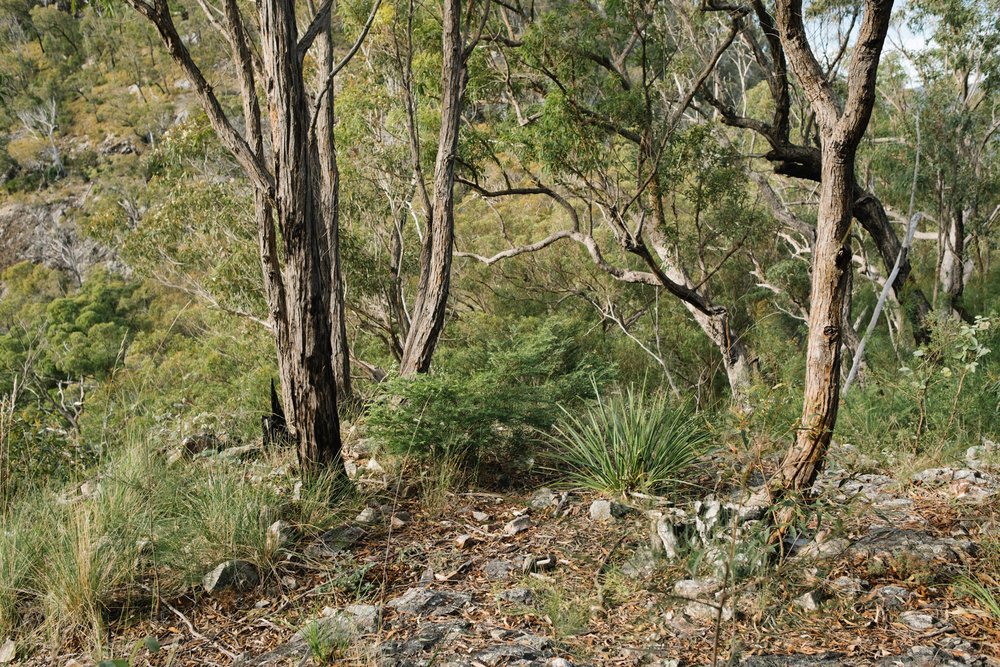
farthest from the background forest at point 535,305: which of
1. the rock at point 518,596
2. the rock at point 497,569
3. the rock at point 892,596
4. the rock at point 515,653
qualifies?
the rock at point 515,653

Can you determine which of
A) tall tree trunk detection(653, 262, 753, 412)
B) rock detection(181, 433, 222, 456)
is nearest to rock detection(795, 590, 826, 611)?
rock detection(181, 433, 222, 456)

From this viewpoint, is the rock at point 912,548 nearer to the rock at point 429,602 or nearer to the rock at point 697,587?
the rock at point 697,587

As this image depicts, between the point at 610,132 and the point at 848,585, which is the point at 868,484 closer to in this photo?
the point at 848,585

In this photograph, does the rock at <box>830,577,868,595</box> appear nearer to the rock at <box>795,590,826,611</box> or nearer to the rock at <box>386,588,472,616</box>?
the rock at <box>795,590,826,611</box>

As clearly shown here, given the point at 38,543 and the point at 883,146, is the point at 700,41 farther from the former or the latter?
the point at 38,543

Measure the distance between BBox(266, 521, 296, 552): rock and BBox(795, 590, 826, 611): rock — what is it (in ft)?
7.76

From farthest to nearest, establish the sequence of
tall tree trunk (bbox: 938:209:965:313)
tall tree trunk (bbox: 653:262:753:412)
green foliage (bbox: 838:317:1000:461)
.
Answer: tall tree trunk (bbox: 938:209:965:313) < tall tree trunk (bbox: 653:262:753:412) < green foliage (bbox: 838:317:1000:461)

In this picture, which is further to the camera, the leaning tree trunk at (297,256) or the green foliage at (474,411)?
the green foliage at (474,411)

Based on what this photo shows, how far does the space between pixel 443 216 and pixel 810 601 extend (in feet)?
12.0

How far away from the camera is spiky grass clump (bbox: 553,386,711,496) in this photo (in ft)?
14.5

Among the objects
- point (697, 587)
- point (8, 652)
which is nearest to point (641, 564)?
point (697, 587)

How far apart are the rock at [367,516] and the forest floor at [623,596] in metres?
0.07

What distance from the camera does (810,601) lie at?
10.3 ft

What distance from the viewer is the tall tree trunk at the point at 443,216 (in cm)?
579
